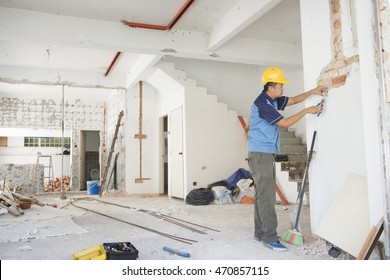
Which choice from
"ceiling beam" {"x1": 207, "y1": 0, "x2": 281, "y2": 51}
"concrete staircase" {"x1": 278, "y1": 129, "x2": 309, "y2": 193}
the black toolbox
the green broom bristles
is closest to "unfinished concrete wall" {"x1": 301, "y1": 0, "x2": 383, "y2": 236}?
the green broom bristles

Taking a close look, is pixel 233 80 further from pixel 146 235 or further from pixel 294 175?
pixel 146 235

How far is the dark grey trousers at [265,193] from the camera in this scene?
9.29ft

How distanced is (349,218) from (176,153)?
16.2 ft

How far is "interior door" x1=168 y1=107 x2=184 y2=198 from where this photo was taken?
686 cm

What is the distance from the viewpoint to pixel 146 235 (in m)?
3.41

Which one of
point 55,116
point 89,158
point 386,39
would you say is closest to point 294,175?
point 386,39

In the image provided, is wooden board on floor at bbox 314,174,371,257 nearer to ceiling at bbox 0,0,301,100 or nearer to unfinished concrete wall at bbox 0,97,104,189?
ceiling at bbox 0,0,301,100

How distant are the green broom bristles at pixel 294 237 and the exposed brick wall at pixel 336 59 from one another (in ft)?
4.38

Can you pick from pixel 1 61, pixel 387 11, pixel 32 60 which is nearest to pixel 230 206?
pixel 387 11

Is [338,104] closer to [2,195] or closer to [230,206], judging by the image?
[230,206]

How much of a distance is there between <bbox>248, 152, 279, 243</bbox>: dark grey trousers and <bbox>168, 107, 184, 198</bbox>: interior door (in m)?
3.91

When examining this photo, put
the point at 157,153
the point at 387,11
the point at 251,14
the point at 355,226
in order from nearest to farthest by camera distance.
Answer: the point at 387,11
the point at 355,226
the point at 251,14
the point at 157,153

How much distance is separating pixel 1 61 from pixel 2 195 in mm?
3172

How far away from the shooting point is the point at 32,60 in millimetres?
6770
